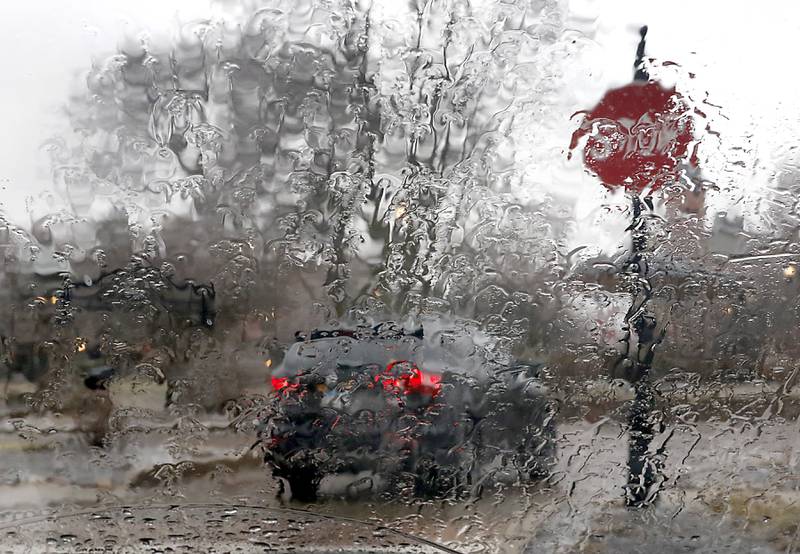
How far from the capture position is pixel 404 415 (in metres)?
3.04

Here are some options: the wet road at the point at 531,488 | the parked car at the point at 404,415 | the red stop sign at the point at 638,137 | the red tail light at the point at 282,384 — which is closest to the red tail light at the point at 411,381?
the parked car at the point at 404,415

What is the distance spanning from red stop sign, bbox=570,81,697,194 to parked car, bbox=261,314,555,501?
37.4 inches

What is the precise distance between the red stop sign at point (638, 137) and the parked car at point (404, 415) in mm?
950

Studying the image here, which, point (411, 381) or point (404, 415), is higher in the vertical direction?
point (411, 381)

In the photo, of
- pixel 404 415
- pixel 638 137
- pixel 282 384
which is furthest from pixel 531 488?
pixel 638 137

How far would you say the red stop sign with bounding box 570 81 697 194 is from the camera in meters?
2.89

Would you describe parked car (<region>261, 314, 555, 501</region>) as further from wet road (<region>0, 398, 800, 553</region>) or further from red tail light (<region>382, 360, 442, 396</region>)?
wet road (<region>0, 398, 800, 553</region>)

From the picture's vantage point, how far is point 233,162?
9.34 ft

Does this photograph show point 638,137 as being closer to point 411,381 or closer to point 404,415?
point 411,381

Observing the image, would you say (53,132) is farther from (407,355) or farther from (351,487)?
(351,487)

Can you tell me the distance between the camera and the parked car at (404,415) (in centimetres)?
298

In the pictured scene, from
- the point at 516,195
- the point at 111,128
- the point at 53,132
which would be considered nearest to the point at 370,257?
the point at 516,195

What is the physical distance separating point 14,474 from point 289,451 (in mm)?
1186

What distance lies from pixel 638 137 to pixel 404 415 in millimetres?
1602
